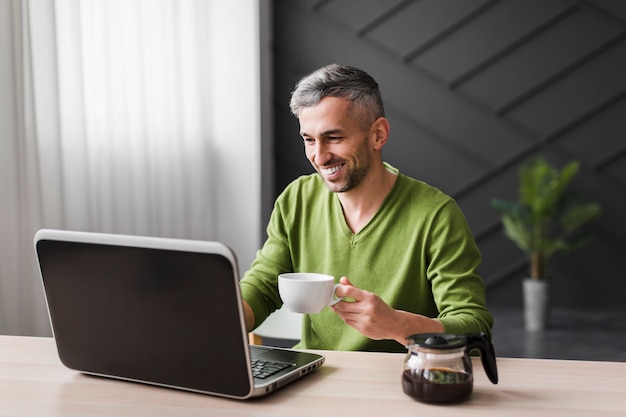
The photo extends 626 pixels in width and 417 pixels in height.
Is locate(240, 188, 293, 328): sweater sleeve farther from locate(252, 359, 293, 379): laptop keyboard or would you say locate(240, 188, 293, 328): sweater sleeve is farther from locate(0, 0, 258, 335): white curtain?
locate(0, 0, 258, 335): white curtain

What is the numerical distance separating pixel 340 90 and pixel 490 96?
9.98 feet

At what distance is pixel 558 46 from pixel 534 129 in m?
0.50

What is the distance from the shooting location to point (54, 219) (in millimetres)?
3420

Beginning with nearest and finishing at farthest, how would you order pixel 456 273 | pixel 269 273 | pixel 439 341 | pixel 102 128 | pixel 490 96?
pixel 439 341 < pixel 456 273 < pixel 269 273 < pixel 102 128 < pixel 490 96

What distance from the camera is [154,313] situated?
125 cm

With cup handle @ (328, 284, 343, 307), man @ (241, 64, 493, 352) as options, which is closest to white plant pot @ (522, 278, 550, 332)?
man @ (241, 64, 493, 352)

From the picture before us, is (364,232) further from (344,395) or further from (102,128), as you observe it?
(102,128)

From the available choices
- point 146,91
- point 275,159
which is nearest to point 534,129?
point 275,159

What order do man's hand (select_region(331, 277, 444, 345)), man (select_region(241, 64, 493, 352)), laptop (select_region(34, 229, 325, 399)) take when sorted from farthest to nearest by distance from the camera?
1. man (select_region(241, 64, 493, 352))
2. man's hand (select_region(331, 277, 444, 345))
3. laptop (select_region(34, 229, 325, 399))

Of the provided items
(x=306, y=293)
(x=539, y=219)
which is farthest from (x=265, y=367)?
(x=539, y=219)

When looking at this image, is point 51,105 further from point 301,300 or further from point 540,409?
point 540,409

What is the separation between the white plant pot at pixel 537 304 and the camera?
4305 millimetres

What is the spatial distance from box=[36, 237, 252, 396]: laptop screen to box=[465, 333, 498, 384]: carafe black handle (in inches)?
13.8

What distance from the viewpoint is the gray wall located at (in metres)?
4.62
